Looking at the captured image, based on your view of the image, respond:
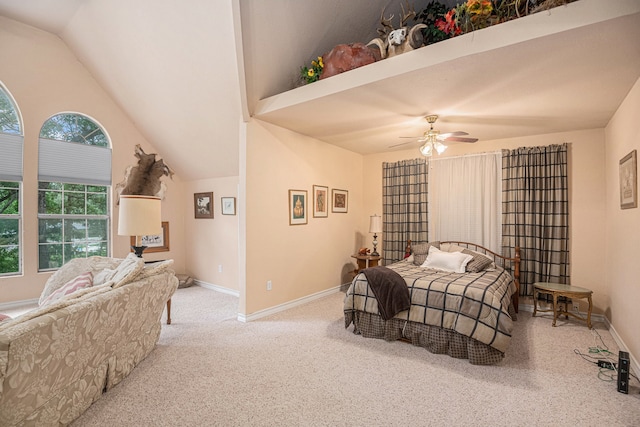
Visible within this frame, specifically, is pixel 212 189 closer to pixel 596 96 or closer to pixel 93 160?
pixel 93 160

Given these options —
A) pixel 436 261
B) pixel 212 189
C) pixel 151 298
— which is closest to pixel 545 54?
pixel 436 261

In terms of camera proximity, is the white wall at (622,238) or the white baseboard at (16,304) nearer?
the white wall at (622,238)

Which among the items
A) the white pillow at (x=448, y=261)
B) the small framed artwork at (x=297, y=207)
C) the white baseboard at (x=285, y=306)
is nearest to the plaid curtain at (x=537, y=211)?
the white pillow at (x=448, y=261)

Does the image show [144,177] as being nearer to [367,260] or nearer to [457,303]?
[367,260]

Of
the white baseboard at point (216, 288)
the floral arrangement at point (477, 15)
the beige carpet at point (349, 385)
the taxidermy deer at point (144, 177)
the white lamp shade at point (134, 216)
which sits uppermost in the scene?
the floral arrangement at point (477, 15)

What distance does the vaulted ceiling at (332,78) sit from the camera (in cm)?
226

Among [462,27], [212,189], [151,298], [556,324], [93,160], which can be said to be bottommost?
[556,324]

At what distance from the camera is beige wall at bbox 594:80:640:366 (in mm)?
2684

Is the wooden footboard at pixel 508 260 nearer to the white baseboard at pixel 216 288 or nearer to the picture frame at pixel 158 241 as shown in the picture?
the white baseboard at pixel 216 288

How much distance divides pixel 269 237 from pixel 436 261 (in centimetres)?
226

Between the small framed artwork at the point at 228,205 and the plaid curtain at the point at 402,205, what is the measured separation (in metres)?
2.66

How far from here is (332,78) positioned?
3.09m

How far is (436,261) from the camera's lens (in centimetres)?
416

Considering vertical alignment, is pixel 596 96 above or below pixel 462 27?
below
